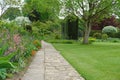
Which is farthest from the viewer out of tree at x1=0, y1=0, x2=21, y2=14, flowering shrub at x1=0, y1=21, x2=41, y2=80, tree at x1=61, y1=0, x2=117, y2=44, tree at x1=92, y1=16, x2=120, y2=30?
tree at x1=92, y1=16, x2=120, y2=30

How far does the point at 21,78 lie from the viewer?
22.8ft

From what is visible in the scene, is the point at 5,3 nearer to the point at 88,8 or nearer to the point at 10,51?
the point at 88,8

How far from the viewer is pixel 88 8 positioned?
27391 millimetres

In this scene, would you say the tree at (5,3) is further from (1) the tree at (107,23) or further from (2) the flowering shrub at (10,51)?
(1) the tree at (107,23)

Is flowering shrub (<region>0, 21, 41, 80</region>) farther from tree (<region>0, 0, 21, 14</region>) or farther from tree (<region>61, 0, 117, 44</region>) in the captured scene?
tree (<region>61, 0, 117, 44</region>)

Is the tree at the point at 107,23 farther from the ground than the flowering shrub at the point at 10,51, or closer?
farther from the ground

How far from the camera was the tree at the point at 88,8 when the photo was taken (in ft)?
86.2

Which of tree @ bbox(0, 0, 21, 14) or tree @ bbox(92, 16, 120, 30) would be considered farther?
tree @ bbox(92, 16, 120, 30)

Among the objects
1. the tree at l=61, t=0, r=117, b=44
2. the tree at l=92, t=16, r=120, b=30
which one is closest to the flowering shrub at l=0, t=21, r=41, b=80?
the tree at l=61, t=0, r=117, b=44

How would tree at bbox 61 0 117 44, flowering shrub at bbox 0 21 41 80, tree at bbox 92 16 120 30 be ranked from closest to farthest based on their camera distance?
flowering shrub at bbox 0 21 41 80 → tree at bbox 61 0 117 44 → tree at bbox 92 16 120 30

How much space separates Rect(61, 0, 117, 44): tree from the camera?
2628cm

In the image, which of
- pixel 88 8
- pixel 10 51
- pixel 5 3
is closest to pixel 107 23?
pixel 88 8

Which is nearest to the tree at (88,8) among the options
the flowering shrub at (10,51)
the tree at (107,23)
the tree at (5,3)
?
the tree at (5,3)

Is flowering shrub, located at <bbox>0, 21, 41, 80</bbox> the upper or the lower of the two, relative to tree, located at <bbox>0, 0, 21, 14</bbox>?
lower
